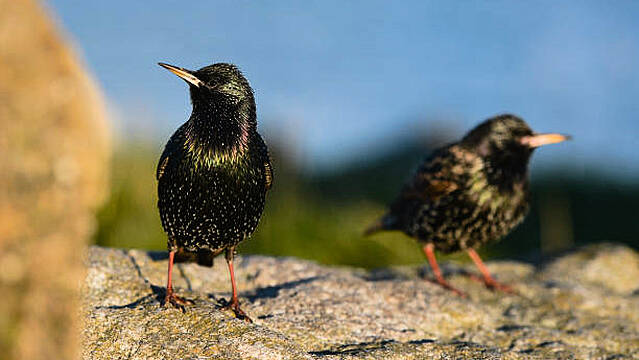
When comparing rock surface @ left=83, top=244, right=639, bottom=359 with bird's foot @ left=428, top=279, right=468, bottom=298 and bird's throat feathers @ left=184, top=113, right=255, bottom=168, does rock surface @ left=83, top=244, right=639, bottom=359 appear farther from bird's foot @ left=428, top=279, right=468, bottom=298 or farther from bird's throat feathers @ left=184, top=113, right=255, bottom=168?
bird's throat feathers @ left=184, top=113, right=255, bottom=168

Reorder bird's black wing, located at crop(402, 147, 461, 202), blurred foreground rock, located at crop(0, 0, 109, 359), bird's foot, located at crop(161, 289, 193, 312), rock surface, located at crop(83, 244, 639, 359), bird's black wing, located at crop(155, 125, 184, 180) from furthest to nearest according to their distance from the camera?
bird's black wing, located at crop(402, 147, 461, 202)
bird's black wing, located at crop(155, 125, 184, 180)
bird's foot, located at crop(161, 289, 193, 312)
rock surface, located at crop(83, 244, 639, 359)
blurred foreground rock, located at crop(0, 0, 109, 359)

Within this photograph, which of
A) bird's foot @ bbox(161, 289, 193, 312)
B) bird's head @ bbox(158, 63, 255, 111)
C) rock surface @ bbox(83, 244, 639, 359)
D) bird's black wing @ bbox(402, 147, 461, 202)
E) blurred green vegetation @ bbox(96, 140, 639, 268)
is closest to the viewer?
rock surface @ bbox(83, 244, 639, 359)

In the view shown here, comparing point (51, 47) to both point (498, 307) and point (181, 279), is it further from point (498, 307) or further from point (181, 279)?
point (498, 307)

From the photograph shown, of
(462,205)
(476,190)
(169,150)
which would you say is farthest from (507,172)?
(169,150)

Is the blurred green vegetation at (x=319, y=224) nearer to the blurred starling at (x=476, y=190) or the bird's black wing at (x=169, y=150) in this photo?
the blurred starling at (x=476, y=190)

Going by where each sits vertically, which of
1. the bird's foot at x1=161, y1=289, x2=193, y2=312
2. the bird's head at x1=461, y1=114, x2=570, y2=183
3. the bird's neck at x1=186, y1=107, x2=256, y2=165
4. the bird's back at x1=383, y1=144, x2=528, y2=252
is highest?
the bird's neck at x1=186, y1=107, x2=256, y2=165

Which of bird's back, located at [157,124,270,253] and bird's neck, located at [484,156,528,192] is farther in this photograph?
bird's neck, located at [484,156,528,192]

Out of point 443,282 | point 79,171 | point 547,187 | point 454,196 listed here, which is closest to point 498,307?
point 443,282

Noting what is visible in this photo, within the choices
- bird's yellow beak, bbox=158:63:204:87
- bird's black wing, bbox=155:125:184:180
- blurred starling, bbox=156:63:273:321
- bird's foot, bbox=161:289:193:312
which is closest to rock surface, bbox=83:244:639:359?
bird's foot, bbox=161:289:193:312
